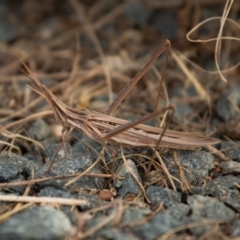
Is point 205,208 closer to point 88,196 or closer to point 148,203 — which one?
point 148,203

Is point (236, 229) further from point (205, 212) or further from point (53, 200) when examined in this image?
point (53, 200)

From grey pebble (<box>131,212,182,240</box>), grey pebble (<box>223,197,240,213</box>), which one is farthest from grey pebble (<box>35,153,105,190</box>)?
grey pebble (<box>223,197,240,213</box>)

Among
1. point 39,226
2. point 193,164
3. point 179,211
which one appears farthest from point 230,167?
point 39,226

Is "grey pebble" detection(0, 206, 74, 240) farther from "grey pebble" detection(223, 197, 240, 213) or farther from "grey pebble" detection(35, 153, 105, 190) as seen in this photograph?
"grey pebble" detection(223, 197, 240, 213)

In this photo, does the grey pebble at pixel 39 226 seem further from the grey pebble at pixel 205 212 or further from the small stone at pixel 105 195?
the grey pebble at pixel 205 212

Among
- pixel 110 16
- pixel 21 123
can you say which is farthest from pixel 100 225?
pixel 110 16

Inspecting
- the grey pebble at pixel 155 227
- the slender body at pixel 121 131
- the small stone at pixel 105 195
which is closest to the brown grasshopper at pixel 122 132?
the slender body at pixel 121 131

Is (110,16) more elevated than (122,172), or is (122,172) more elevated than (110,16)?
(110,16)

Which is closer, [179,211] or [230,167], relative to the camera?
[179,211]
